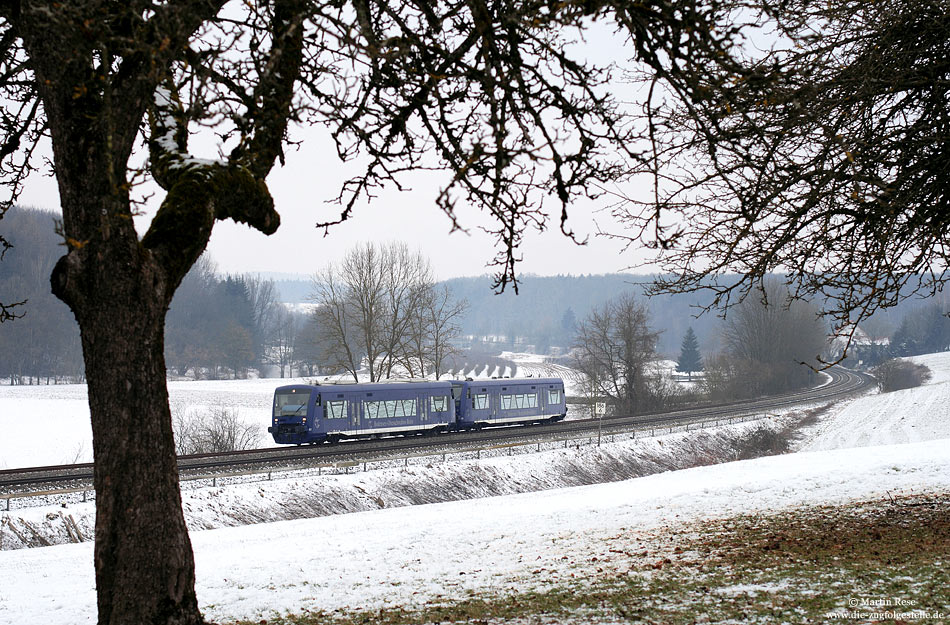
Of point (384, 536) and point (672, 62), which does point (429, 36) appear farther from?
point (384, 536)

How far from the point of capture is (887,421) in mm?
40875

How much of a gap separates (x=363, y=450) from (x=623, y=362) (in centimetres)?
2900

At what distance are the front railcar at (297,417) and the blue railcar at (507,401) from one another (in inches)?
279

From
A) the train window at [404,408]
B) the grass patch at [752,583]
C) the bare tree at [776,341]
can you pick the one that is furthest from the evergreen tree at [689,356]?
the grass patch at [752,583]

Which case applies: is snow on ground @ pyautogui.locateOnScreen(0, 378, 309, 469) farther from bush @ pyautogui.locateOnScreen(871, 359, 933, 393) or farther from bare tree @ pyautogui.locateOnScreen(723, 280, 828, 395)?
bush @ pyautogui.locateOnScreen(871, 359, 933, 393)

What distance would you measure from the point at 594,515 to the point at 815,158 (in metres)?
8.16

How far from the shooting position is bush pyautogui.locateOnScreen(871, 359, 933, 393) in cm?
6494

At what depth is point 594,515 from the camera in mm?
14062

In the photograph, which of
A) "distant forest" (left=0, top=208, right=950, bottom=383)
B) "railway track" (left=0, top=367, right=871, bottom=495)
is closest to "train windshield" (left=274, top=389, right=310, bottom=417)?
"railway track" (left=0, top=367, right=871, bottom=495)

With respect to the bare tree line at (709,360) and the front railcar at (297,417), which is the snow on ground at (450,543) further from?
the bare tree line at (709,360)

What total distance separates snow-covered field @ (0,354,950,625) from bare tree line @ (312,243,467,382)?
74.3 ft

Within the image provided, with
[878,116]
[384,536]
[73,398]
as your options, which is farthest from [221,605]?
[73,398]

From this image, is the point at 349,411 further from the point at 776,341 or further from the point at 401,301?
the point at 776,341

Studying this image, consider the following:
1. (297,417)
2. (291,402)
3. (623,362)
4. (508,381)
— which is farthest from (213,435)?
(623,362)
